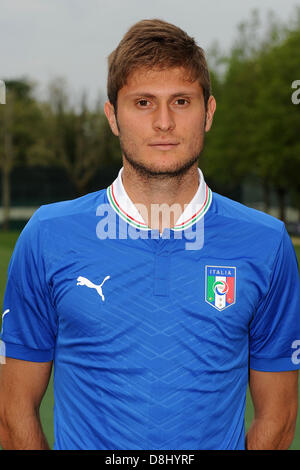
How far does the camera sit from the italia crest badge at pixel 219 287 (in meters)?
2.45

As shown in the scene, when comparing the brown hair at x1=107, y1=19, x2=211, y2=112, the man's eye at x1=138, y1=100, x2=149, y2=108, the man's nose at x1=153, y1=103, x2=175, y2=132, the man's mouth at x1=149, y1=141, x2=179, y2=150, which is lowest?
the man's mouth at x1=149, y1=141, x2=179, y2=150

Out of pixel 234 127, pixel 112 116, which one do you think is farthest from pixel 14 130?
pixel 112 116

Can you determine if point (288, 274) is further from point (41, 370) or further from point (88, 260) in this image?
point (41, 370)

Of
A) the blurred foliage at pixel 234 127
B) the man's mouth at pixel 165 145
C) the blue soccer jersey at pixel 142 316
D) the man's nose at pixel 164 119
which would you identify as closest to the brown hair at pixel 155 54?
the man's nose at pixel 164 119

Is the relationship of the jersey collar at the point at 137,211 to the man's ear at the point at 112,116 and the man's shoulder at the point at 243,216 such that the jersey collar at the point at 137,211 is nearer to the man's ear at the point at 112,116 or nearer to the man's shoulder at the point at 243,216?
the man's shoulder at the point at 243,216

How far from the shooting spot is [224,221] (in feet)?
8.60

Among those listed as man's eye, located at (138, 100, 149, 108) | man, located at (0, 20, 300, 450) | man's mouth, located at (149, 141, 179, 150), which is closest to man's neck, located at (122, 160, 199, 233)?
man, located at (0, 20, 300, 450)

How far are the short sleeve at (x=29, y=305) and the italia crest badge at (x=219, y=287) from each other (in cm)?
56

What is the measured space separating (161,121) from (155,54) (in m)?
0.25

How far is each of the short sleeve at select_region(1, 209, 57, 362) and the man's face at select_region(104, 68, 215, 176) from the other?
459 millimetres

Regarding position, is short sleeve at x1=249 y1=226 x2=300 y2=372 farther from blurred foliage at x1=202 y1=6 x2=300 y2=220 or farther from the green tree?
the green tree

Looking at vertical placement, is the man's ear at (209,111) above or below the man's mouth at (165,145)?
above

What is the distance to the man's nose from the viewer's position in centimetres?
245

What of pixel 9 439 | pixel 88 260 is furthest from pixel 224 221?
pixel 9 439
